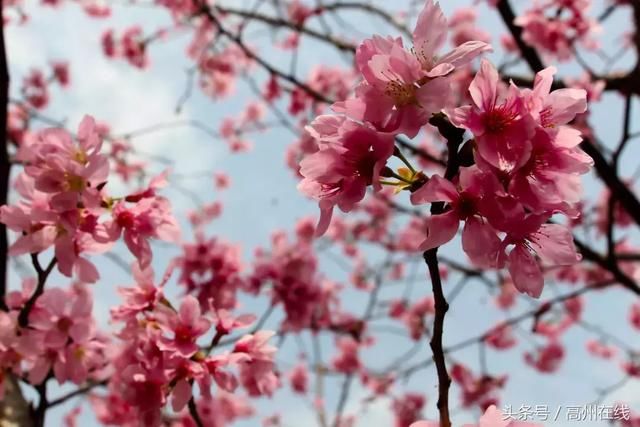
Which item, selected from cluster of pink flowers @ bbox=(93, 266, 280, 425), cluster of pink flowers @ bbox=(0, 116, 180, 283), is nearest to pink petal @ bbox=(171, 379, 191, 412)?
cluster of pink flowers @ bbox=(93, 266, 280, 425)

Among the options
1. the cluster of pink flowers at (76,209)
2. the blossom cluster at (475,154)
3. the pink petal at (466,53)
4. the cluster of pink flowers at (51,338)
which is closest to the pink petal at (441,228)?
the blossom cluster at (475,154)

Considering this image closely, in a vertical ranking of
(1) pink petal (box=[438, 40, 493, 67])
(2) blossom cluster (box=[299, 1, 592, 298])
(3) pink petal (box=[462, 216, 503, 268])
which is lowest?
(3) pink petal (box=[462, 216, 503, 268])

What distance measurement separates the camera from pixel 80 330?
1874mm

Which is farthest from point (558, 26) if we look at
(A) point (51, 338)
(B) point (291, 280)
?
(A) point (51, 338)

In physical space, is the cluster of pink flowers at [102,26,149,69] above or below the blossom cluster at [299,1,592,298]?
above

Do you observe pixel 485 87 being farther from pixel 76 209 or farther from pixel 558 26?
pixel 558 26

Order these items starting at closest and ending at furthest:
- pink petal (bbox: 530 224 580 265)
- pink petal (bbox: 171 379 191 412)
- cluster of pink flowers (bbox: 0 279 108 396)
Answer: pink petal (bbox: 530 224 580 265)
pink petal (bbox: 171 379 191 412)
cluster of pink flowers (bbox: 0 279 108 396)

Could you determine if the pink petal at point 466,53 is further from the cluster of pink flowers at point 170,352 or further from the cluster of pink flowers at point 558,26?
the cluster of pink flowers at point 558,26

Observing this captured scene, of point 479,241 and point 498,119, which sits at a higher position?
point 498,119

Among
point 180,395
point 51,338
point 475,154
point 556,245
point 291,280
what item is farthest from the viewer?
point 291,280

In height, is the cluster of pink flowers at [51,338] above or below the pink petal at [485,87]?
below

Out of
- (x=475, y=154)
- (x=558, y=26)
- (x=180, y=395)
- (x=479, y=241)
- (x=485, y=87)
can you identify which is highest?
(x=558, y=26)

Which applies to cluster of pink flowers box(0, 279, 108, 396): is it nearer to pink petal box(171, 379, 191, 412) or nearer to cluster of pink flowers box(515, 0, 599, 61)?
pink petal box(171, 379, 191, 412)

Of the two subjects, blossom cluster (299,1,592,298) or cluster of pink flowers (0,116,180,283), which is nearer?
blossom cluster (299,1,592,298)
